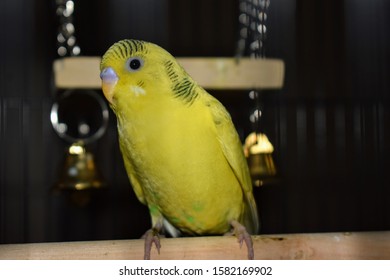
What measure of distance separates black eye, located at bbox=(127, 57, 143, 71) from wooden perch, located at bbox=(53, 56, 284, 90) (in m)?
0.24

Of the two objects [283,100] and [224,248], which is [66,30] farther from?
[224,248]

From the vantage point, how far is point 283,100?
4.82 ft

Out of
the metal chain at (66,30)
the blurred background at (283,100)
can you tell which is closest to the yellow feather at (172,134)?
the blurred background at (283,100)

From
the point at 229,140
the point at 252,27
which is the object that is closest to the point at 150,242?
the point at 229,140

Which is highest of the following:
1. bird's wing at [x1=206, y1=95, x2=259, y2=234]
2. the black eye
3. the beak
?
the black eye

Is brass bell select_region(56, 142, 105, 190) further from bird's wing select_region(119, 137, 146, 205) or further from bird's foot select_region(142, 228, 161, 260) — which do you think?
bird's foot select_region(142, 228, 161, 260)

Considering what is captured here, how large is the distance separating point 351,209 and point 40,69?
0.98 m

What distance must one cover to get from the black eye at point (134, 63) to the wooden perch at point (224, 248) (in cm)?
29

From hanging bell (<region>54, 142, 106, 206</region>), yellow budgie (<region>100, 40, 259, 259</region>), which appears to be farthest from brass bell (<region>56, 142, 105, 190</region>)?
yellow budgie (<region>100, 40, 259, 259</region>)

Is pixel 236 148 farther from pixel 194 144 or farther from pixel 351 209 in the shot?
pixel 351 209

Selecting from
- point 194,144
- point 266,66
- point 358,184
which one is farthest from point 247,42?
point 194,144

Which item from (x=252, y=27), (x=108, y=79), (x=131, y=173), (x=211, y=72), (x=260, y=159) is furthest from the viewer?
(x=252, y=27)

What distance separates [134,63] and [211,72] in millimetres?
292

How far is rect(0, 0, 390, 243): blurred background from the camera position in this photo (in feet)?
4.28
